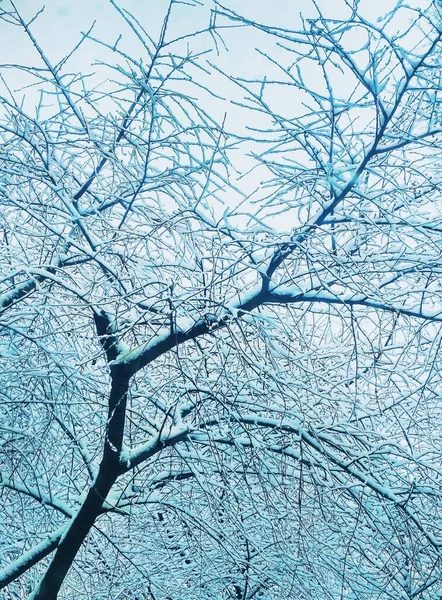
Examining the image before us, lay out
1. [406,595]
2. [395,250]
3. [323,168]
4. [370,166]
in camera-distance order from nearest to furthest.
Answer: [323,168] → [370,166] → [395,250] → [406,595]

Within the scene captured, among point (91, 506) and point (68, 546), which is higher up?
point (91, 506)

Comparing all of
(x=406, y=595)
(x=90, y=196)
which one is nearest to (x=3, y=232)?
(x=90, y=196)

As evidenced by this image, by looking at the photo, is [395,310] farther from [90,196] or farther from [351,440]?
[90,196]

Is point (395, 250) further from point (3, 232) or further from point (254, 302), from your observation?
point (3, 232)

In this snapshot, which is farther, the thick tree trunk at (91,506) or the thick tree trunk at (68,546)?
the thick tree trunk at (68,546)

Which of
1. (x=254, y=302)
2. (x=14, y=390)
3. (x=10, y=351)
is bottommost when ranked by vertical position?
(x=254, y=302)

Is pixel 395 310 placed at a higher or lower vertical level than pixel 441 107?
lower

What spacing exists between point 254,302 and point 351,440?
4.78ft

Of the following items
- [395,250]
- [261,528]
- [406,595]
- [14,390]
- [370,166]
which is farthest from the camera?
[261,528]

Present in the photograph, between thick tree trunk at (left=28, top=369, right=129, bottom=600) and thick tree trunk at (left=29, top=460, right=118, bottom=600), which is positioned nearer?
thick tree trunk at (left=28, top=369, right=129, bottom=600)

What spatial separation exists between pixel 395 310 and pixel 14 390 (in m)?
2.89

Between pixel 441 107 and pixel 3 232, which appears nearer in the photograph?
pixel 441 107

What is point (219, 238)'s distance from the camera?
321cm

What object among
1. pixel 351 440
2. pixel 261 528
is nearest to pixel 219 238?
pixel 351 440
